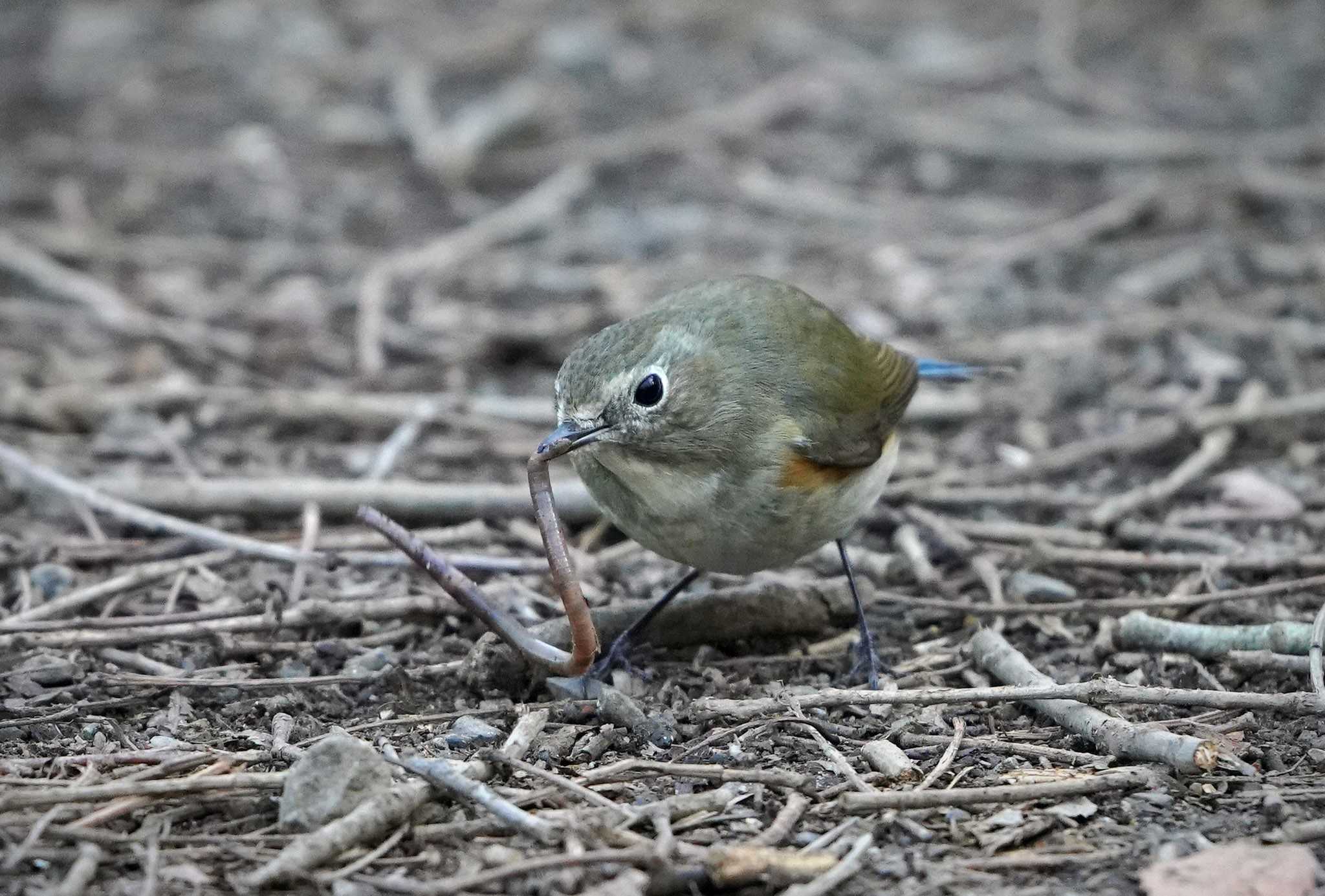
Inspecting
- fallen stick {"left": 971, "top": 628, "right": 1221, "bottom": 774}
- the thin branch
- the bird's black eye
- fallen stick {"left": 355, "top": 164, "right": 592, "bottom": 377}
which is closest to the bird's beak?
the bird's black eye

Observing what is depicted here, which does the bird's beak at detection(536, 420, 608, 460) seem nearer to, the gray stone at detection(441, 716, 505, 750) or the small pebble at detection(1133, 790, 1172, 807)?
the gray stone at detection(441, 716, 505, 750)

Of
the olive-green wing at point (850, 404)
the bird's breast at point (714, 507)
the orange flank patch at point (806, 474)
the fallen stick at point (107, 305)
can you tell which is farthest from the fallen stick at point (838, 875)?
the fallen stick at point (107, 305)

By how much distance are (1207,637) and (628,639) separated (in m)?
1.75

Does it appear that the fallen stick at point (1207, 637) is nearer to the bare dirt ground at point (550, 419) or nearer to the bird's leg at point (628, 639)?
the bare dirt ground at point (550, 419)

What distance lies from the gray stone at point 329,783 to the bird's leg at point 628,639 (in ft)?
3.72

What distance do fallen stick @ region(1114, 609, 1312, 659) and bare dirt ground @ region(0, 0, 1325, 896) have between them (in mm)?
22

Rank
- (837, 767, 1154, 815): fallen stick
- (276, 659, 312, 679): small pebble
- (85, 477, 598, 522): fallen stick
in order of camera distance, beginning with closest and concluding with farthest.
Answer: (837, 767, 1154, 815): fallen stick
(276, 659, 312, 679): small pebble
(85, 477, 598, 522): fallen stick

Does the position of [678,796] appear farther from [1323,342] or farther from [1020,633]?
[1323,342]

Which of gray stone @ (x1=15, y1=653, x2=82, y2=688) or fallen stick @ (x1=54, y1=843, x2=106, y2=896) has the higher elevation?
gray stone @ (x1=15, y1=653, x2=82, y2=688)

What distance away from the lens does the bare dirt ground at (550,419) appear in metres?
3.34

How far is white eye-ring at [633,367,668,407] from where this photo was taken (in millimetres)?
4066

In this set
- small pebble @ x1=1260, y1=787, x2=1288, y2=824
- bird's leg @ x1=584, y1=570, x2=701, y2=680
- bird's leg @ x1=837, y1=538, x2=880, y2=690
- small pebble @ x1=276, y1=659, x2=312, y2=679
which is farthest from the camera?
bird's leg @ x1=584, y1=570, x2=701, y2=680

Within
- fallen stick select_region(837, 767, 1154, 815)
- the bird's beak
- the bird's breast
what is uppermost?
the bird's beak

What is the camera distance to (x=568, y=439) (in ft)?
13.2
